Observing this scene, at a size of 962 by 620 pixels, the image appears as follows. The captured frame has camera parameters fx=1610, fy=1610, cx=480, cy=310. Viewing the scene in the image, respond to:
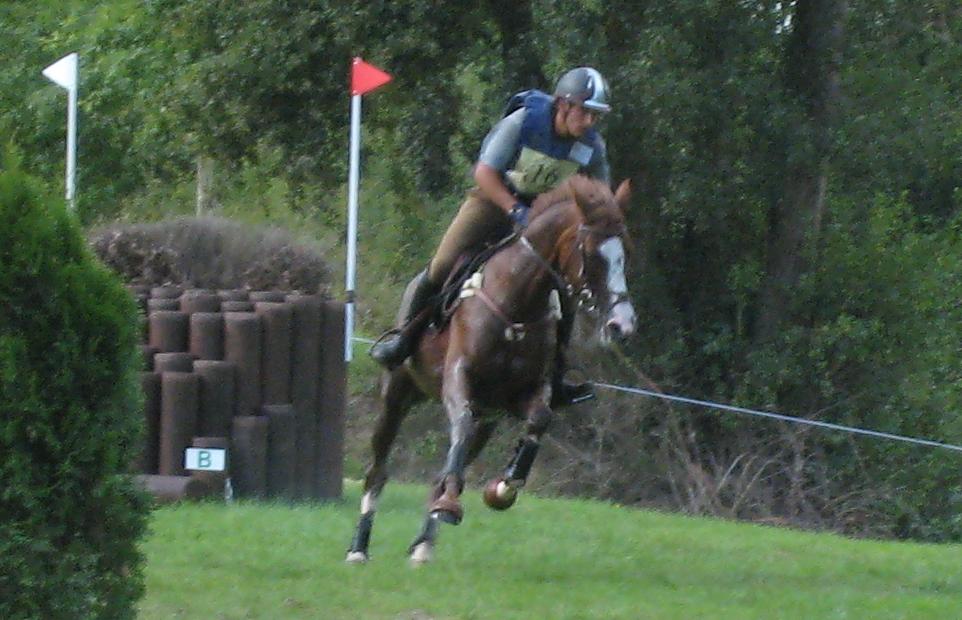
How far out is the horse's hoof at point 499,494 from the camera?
8633 millimetres

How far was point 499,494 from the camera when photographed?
8.63 meters

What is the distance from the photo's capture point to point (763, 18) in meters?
20.0

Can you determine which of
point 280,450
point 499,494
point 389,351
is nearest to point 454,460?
point 499,494

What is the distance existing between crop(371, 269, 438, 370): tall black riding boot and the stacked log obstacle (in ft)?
8.80

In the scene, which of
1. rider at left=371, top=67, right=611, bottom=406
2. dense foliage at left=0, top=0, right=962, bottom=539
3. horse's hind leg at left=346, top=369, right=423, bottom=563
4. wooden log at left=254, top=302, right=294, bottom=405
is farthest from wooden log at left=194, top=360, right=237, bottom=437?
dense foliage at left=0, top=0, right=962, bottom=539

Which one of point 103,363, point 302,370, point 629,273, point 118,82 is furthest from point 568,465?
point 103,363

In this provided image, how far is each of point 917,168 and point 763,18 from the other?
388 cm

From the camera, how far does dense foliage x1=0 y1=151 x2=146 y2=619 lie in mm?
5508

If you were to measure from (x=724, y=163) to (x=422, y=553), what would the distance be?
11.6 m

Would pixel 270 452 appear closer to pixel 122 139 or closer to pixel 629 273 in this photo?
pixel 629 273

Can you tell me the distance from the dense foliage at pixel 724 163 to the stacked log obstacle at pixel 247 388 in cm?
720

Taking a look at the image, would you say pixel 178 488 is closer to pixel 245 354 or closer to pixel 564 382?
pixel 245 354

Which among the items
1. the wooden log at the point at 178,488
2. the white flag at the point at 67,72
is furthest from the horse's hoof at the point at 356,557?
the white flag at the point at 67,72

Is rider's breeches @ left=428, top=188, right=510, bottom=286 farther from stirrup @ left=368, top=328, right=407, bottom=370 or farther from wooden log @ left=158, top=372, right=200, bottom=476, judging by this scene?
wooden log @ left=158, top=372, right=200, bottom=476
